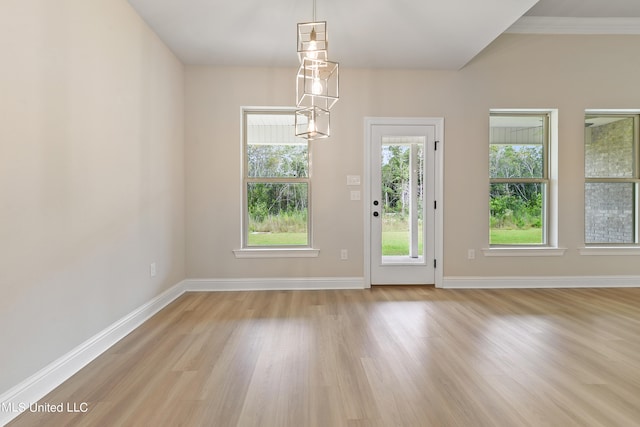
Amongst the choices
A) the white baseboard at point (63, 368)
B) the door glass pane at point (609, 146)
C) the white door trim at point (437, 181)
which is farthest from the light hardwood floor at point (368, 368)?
the door glass pane at point (609, 146)

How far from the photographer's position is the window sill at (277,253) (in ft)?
12.4

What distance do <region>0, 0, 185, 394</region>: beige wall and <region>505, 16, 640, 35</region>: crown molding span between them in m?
4.16

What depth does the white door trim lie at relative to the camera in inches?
150

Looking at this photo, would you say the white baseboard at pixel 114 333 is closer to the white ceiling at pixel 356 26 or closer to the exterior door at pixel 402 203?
the exterior door at pixel 402 203

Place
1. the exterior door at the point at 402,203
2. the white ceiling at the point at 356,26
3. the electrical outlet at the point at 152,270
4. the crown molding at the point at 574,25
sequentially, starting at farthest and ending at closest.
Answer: the exterior door at the point at 402,203 < the crown molding at the point at 574,25 < the electrical outlet at the point at 152,270 < the white ceiling at the point at 356,26

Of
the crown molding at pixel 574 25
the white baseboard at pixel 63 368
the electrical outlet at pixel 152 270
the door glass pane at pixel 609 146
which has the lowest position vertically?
the white baseboard at pixel 63 368

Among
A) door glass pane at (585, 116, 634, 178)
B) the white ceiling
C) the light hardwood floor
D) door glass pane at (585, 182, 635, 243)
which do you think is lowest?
the light hardwood floor

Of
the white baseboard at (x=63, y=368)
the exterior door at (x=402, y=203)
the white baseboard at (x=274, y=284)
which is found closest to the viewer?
the white baseboard at (x=63, y=368)

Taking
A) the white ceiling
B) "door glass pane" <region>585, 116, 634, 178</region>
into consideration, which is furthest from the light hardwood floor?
the white ceiling

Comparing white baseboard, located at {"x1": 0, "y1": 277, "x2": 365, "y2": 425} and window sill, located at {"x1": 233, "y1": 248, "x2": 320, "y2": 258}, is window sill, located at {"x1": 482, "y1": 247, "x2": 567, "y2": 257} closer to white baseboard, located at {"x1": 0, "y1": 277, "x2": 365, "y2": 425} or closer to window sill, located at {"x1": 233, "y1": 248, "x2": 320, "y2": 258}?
white baseboard, located at {"x1": 0, "y1": 277, "x2": 365, "y2": 425}

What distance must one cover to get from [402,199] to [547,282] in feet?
6.82

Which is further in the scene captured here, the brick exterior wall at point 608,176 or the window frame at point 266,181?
the brick exterior wall at point 608,176

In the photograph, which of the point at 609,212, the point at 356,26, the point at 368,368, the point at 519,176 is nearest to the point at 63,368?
the point at 368,368

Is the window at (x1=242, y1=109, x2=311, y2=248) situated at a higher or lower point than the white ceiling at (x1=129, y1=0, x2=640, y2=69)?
lower
